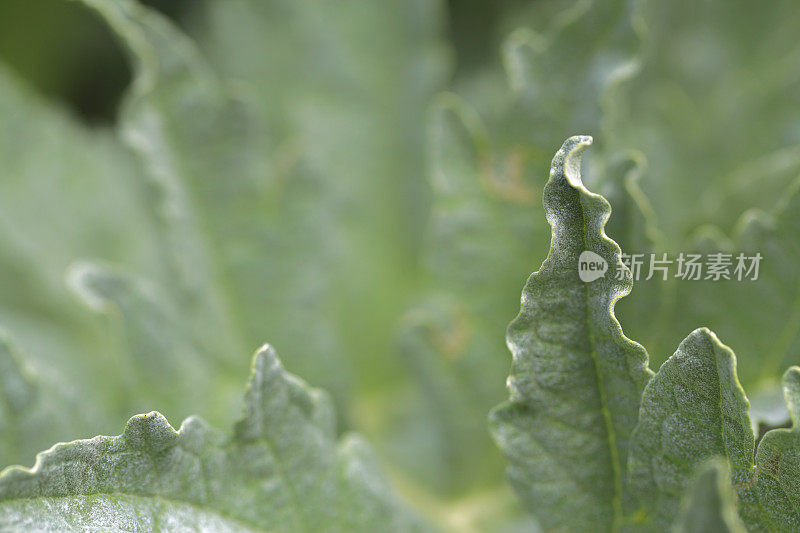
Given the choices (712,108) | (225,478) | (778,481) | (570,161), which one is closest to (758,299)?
(778,481)

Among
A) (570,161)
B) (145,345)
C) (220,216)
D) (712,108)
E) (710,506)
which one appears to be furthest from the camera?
(712,108)

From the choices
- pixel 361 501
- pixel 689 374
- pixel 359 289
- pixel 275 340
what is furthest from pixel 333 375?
pixel 689 374

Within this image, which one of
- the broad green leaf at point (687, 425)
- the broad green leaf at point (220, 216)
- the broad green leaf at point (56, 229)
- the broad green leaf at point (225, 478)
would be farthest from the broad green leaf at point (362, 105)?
the broad green leaf at point (687, 425)

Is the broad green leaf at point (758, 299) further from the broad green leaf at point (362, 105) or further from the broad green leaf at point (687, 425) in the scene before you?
the broad green leaf at point (362, 105)

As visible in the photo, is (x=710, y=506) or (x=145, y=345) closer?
(x=710, y=506)

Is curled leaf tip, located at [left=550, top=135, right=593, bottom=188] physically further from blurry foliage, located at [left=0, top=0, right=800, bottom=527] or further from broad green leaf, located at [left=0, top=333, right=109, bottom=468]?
broad green leaf, located at [left=0, top=333, right=109, bottom=468]

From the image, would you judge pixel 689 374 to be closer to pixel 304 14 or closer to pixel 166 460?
pixel 166 460

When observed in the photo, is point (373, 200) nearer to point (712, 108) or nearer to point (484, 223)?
point (484, 223)
